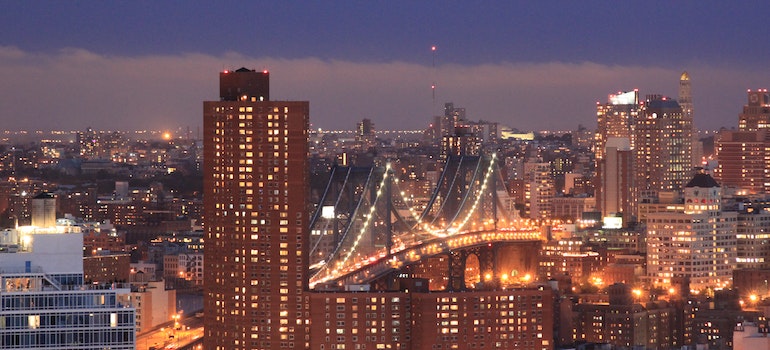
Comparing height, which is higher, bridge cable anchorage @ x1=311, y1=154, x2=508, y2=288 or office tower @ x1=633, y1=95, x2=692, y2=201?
office tower @ x1=633, y1=95, x2=692, y2=201

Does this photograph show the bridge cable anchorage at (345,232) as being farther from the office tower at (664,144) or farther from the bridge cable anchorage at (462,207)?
the office tower at (664,144)

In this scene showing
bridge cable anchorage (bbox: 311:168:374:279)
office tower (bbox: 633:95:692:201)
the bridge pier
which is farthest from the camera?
office tower (bbox: 633:95:692:201)

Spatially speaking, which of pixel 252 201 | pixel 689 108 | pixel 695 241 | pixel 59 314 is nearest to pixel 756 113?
pixel 689 108

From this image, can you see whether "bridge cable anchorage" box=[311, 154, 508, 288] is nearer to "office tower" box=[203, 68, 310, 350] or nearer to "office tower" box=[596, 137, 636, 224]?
"office tower" box=[203, 68, 310, 350]

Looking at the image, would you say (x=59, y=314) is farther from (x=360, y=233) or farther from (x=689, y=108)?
(x=689, y=108)

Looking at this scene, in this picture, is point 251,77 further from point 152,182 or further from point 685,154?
point 152,182

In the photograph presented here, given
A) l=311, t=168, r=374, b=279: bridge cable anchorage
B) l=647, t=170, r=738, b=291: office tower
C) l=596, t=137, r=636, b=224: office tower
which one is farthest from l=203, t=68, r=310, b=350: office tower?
l=596, t=137, r=636, b=224: office tower
